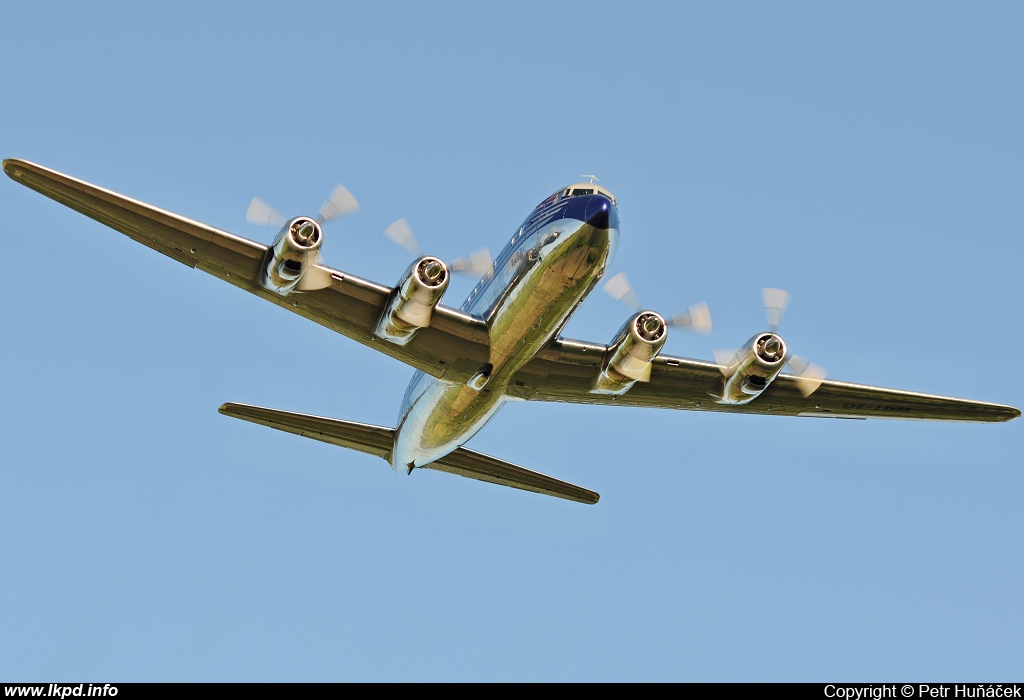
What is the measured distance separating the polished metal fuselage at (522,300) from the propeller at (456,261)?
Answer: 3.37 feet

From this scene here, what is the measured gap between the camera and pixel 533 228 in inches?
1114

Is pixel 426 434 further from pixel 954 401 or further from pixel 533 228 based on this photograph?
pixel 954 401

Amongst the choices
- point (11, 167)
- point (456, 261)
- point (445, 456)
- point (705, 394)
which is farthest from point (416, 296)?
point (11, 167)

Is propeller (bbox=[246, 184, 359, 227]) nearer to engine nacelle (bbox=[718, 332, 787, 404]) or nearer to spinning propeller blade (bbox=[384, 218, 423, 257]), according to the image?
spinning propeller blade (bbox=[384, 218, 423, 257])

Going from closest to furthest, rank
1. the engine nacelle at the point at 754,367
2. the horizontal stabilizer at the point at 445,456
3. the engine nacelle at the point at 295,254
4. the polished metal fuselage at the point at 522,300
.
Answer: the engine nacelle at the point at 295,254
the polished metal fuselage at the point at 522,300
the engine nacelle at the point at 754,367
the horizontal stabilizer at the point at 445,456

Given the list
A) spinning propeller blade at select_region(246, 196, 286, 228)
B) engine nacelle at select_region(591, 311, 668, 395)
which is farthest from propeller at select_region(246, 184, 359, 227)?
engine nacelle at select_region(591, 311, 668, 395)

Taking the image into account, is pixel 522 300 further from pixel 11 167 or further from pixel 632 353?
pixel 11 167

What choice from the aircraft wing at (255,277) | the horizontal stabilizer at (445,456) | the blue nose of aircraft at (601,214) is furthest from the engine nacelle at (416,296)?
the horizontal stabilizer at (445,456)

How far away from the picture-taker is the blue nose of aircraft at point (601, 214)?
2619 centimetres

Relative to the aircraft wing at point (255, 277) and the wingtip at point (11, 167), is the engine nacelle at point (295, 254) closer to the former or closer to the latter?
→ the aircraft wing at point (255, 277)

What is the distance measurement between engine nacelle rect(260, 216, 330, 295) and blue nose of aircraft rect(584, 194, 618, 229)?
646 centimetres

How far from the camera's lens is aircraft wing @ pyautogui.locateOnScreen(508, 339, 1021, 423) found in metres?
30.5
